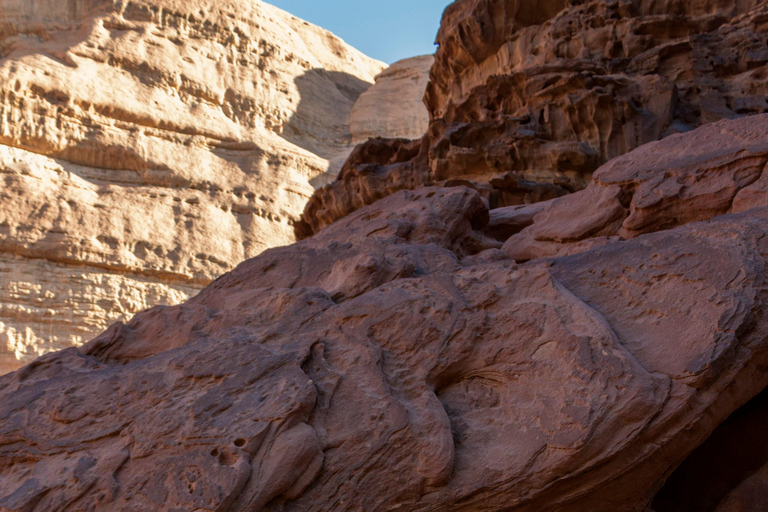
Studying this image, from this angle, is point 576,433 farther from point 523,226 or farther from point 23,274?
point 23,274

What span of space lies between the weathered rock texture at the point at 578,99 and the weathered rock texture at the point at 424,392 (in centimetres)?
511

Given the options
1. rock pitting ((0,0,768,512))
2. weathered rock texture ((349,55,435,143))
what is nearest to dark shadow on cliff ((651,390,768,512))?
rock pitting ((0,0,768,512))

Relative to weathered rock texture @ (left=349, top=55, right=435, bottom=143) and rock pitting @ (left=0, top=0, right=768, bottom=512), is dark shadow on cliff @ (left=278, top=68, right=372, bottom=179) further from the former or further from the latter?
rock pitting @ (left=0, top=0, right=768, bottom=512)

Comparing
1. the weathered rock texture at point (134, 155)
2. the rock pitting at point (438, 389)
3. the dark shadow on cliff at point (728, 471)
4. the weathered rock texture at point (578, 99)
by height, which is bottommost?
the dark shadow on cliff at point (728, 471)

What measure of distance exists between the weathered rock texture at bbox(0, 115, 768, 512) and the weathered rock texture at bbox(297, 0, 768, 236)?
5.11 meters

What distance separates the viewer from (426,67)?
2744cm

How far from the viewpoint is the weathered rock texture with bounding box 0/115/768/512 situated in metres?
2.60

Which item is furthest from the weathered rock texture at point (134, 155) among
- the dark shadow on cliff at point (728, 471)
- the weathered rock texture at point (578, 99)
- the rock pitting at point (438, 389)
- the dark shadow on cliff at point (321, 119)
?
the dark shadow on cliff at point (728, 471)

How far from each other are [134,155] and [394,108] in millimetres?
10525

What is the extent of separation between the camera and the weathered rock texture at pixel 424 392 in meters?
2.60

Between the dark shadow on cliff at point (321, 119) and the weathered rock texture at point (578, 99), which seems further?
the dark shadow on cliff at point (321, 119)

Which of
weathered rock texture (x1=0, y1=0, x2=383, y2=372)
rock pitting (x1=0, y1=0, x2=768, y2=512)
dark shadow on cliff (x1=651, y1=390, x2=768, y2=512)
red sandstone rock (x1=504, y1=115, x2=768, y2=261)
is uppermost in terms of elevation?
weathered rock texture (x1=0, y1=0, x2=383, y2=372)

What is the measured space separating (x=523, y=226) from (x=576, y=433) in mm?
3564

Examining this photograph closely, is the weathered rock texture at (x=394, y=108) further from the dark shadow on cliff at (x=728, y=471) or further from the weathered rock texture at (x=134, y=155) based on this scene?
the dark shadow on cliff at (x=728, y=471)
